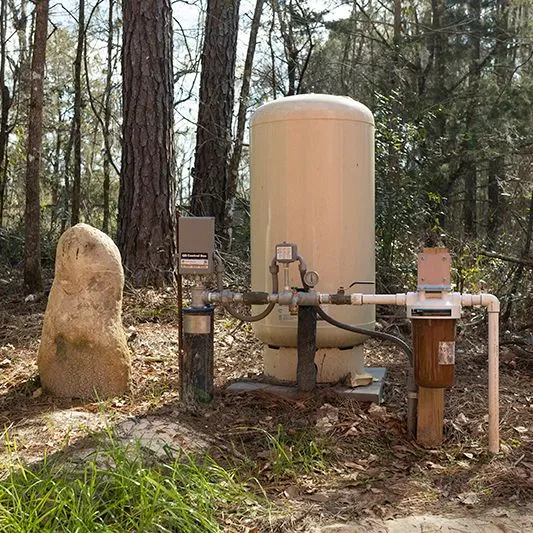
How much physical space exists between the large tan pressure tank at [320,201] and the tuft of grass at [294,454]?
795 millimetres

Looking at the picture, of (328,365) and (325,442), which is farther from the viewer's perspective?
(328,365)

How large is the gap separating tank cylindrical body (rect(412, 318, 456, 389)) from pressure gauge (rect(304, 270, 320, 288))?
2.12 ft


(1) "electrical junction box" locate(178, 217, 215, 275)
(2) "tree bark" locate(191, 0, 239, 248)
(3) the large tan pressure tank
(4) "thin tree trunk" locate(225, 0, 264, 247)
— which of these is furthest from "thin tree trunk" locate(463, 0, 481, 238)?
(1) "electrical junction box" locate(178, 217, 215, 275)

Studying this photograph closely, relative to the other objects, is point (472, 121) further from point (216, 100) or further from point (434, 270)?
point (434, 270)

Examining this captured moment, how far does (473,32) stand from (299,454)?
15.5m

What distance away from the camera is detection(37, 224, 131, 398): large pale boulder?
417 cm

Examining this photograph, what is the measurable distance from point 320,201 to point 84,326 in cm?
162

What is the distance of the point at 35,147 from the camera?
7023mm

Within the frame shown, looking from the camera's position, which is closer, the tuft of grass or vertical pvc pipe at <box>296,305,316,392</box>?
the tuft of grass

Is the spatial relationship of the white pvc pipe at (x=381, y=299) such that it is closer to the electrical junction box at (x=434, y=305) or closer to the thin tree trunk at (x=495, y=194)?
the electrical junction box at (x=434, y=305)

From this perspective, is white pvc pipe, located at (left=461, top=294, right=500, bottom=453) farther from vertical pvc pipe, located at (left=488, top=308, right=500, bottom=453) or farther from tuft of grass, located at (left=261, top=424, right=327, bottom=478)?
tuft of grass, located at (left=261, top=424, right=327, bottom=478)

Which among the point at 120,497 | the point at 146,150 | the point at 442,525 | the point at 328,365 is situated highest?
the point at 146,150

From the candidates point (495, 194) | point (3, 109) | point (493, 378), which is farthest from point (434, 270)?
point (495, 194)

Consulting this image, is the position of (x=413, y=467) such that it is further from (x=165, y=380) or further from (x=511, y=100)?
(x=511, y=100)
